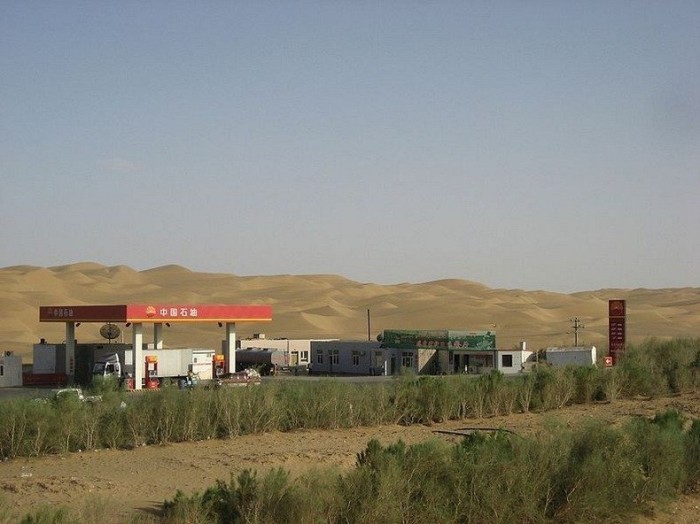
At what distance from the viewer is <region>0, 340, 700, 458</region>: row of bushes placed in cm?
2650

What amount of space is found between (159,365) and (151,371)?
80cm

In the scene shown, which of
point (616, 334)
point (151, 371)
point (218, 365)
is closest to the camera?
point (151, 371)

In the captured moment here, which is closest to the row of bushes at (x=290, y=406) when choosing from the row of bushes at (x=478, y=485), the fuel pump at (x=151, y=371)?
the row of bushes at (x=478, y=485)

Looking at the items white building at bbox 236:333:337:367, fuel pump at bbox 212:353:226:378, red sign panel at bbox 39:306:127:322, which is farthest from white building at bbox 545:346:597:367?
red sign panel at bbox 39:306:127:322

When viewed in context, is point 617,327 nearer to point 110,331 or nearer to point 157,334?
point 157,334

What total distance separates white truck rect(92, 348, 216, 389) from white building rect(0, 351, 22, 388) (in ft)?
12.6

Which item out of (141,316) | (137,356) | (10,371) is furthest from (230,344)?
(10,371)

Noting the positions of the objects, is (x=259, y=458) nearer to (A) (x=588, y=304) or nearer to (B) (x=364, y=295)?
(A) (x=588, y=304)

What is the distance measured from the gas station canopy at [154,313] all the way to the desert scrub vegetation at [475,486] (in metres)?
31.9

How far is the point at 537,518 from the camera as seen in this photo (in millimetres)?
18188

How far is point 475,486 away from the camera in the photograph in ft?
57.7

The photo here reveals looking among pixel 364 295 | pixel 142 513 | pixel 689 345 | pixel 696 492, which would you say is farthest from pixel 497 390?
pixel 364 295

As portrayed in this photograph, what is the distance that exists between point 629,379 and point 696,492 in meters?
18.3

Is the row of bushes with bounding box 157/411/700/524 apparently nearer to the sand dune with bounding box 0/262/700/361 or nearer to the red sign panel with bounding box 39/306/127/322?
the red sign panel with bounding box 39/306/127/322
